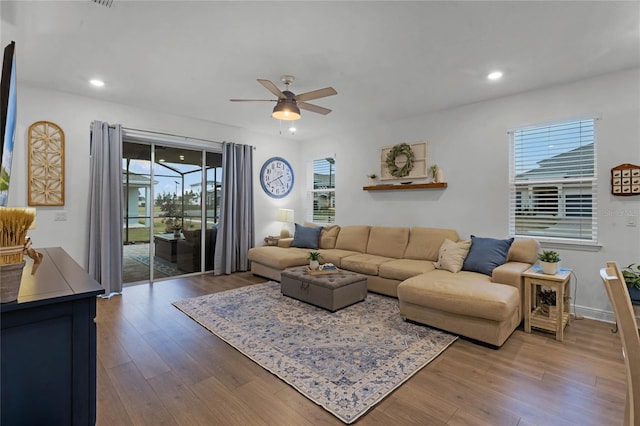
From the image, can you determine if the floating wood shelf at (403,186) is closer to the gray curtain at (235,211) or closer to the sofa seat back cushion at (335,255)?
the sofa seat back cushion at (335,255)

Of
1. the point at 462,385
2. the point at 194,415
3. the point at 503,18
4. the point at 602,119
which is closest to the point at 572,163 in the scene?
the point at 602,119

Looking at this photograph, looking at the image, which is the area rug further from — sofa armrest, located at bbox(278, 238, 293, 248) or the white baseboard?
the white baseboard

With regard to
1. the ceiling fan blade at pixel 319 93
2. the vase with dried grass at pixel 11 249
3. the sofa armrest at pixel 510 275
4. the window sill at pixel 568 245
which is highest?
the ceiling fan blade at pixel 319 93

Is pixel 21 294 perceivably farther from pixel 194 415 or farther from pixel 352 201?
pixel 352 201

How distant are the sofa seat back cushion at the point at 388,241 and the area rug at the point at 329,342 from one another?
87 cm

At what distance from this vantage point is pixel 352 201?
5637 millimetres

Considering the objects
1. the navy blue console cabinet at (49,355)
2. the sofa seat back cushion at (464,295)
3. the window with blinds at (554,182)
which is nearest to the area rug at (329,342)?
the sofa seat back cushion at (464,295)

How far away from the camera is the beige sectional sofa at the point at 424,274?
8.73 ft

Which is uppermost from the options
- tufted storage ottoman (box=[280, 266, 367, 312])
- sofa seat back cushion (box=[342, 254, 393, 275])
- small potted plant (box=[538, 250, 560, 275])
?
small potted plant (box=[538, 250, 560, 275])

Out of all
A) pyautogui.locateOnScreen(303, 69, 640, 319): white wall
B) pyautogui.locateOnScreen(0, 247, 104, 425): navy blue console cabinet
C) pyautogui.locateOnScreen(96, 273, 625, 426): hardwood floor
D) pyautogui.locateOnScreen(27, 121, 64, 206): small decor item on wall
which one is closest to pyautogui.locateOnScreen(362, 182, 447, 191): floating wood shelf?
pyautogui.locateOnScreen(303, 69, 640, 319): white wall

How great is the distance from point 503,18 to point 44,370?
11.2 feet

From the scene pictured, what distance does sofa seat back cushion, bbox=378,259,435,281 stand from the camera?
12.3 ft

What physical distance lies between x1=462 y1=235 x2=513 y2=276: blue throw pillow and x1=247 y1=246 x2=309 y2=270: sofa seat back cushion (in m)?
2.34

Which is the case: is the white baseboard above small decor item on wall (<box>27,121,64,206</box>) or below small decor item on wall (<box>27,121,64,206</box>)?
below
